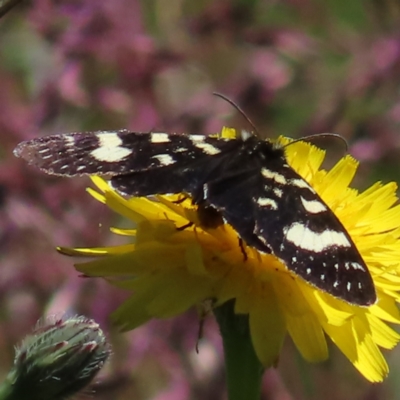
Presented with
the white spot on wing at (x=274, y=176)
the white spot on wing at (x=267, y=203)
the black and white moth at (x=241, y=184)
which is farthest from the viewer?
the white spot on wing at (x=274, y=176)

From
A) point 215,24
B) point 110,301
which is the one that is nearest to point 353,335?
point 110,301

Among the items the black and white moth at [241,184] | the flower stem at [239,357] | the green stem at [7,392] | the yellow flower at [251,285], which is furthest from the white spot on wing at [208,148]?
the green stem at [7,392]

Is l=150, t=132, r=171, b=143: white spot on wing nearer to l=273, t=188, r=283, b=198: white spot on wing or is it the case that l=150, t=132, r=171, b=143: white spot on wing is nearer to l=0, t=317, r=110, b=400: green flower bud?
l=273, t=188, r=283, b=198: white spot on wing

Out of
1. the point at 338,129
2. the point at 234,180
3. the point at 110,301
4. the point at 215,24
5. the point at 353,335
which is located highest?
the point at 234,180

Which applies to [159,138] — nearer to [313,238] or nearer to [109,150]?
[109,150]

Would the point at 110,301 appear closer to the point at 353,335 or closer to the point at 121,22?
the point at 121,22

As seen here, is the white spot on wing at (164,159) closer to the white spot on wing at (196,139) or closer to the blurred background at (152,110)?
the white spot on wing at (196,139)

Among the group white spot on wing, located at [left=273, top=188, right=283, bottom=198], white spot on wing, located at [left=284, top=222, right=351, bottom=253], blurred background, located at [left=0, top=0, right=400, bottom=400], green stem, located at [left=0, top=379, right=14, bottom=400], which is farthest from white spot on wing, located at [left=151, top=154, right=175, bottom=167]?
blurred background, located at [left=0, top=0, right=400, bottom=400]
